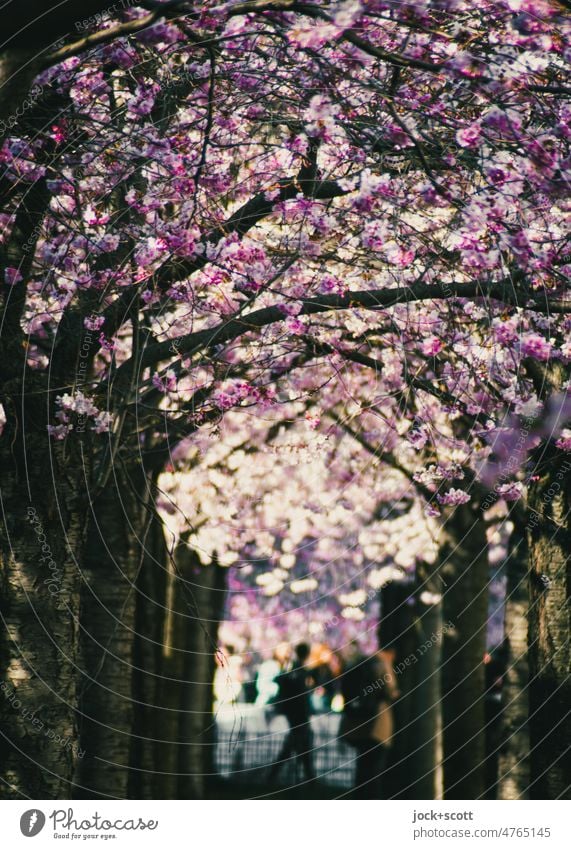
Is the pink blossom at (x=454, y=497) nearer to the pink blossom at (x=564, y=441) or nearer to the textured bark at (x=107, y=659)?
the pink blossom at (x=564, y=441)

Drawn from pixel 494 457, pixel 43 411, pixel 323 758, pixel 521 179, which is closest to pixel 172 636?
pixel 494 457

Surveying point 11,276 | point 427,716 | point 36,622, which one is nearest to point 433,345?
point 11,276

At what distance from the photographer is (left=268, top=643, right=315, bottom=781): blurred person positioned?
23.3m

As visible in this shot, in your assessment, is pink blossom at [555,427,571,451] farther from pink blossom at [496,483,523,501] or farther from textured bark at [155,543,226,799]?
textured bark at [155,543,226,799]

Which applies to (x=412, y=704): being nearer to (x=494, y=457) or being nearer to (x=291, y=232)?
(x=494, y=457)

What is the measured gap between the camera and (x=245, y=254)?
9.35 m

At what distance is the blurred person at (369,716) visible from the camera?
21734 millimetres

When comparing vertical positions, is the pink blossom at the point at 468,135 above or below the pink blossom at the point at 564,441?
above

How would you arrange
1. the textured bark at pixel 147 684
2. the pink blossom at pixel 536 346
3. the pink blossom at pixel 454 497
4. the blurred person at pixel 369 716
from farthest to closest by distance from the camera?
1. the blurred person at pixel 369 716
2. the textured bark at pixel 147 684
3. the pink blossom at pixel 454 497
4. the pink blossom at pixel 536 346

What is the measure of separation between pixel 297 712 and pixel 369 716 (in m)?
1.83

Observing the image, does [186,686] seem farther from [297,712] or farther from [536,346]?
[536,346]

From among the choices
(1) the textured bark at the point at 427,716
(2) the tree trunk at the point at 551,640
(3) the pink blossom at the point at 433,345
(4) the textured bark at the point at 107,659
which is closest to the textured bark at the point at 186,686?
(4) the textured bark at the point at 107,659
